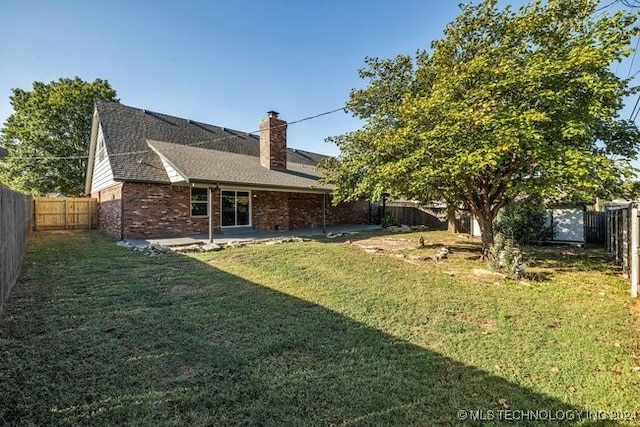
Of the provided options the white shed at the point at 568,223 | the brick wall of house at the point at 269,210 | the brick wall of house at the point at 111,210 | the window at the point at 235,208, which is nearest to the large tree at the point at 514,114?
the white shed at the point at 568,223

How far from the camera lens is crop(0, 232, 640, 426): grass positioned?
8.18ft

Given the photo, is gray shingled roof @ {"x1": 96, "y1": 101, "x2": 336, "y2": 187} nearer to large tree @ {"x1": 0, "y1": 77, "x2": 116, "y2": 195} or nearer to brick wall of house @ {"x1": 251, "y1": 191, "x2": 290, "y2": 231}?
brick wall of house @ {"x1": 251, "y1": 191, "x2": 290, "y2": 231}

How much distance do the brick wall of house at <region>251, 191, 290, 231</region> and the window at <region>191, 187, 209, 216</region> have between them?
7.10 ft

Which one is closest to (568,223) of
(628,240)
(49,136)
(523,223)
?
(523,223)

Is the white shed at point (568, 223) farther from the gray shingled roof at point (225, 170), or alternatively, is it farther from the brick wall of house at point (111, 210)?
the brick wall of house at point (111, 210)

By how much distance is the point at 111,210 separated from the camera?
13172 millimetres

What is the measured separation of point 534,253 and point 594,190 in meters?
3.62

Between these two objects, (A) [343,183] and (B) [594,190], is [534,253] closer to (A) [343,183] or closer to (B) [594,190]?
(B) [594,190]

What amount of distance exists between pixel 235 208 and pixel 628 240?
1278 centimetres

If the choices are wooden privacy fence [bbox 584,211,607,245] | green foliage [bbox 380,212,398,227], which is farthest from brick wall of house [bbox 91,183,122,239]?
wooden privacy fence [bbox 584,211,607,245]

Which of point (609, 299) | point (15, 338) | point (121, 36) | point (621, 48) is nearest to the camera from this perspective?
point (15, 338)

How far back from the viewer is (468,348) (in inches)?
139

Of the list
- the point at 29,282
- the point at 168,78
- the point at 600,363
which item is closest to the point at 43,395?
the point at 29,282

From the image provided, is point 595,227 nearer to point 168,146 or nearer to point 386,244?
point 386,244
